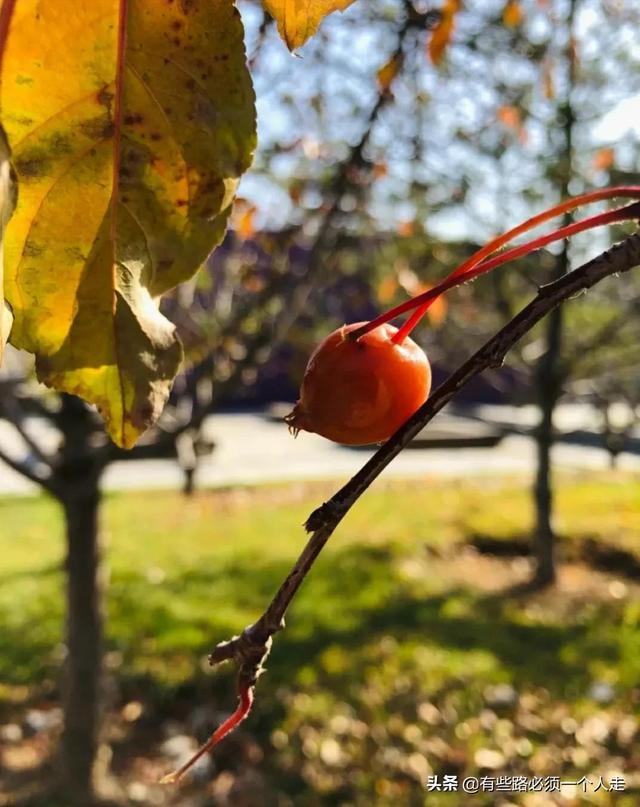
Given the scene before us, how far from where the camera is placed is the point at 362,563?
475 centimetres

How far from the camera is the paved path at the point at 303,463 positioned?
8383 millimetres

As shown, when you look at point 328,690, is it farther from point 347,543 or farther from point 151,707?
point 347,543

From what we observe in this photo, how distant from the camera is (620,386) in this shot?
5566mm

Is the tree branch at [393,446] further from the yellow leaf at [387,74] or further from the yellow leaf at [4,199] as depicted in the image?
the yellow leaf at [387,74]

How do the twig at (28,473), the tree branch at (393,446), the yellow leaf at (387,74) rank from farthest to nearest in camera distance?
the twig at (28,473) → the yellow leaf at (387,74) → the tree branch at (393,446)

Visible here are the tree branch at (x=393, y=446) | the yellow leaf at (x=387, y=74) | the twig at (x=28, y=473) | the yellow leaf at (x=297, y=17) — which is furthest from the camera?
the twig at (x=28, y=473)

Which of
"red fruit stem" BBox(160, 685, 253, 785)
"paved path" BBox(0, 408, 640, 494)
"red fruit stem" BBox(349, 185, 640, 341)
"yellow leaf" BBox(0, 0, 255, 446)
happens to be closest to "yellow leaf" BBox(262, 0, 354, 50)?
"yellow leaf" BBox(0, 0, 255, 446)

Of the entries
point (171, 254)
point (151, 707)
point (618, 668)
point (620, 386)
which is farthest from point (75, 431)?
point (620, 386)

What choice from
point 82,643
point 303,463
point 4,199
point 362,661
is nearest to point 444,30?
point 4,199

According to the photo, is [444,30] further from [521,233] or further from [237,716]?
[237,716]

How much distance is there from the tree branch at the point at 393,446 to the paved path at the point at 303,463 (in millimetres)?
6890

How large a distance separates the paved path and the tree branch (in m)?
6.89

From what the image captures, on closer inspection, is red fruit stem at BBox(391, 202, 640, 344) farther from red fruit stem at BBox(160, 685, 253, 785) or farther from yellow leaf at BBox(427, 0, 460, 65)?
yellow leaf at BBox(427, 0, 460, 65)

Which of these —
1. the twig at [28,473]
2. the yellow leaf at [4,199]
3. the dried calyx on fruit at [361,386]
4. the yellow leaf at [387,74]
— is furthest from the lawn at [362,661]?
the yellow leaf at [4,199]
